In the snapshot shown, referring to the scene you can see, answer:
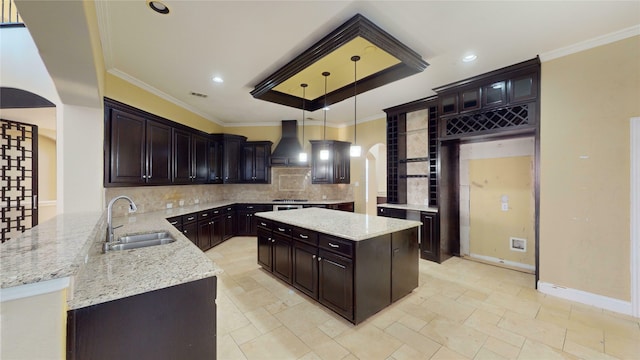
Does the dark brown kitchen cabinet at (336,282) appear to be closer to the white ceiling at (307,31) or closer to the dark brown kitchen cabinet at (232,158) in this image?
the white ceiling at (307,31)

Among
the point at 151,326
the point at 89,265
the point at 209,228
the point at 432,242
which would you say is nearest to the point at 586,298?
the point at 432,242

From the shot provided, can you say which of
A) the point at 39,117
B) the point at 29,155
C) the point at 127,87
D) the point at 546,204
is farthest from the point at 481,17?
the point at 29,155

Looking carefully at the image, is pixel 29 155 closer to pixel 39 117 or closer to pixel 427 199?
pixel 39 117

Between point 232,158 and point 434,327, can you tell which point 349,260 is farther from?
point 232,158

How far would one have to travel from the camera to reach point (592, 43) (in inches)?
105

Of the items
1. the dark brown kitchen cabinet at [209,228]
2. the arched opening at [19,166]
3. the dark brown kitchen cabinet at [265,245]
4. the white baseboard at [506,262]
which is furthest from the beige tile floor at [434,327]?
the arched opening at [19,166]

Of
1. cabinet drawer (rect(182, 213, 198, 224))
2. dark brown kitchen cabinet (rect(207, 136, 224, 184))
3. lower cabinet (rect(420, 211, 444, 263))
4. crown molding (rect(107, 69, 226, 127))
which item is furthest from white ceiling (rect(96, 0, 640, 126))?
lower cabinet (rect(420, 211, 444, 263))

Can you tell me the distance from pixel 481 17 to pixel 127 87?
15.2 ft

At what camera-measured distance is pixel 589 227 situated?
2.72 meters

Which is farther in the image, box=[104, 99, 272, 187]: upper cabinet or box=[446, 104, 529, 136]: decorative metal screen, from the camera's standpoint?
box=[446, 104, 529, 136]: decorative metal screen

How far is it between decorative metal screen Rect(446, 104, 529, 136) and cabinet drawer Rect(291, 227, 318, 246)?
2.97m

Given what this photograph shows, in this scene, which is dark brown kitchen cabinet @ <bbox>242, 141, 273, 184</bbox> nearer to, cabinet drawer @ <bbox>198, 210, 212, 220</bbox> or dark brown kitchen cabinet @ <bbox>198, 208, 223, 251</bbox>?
dark brown kitchen cabinet @ <bbox>198, 208, 223, 251</bbox>

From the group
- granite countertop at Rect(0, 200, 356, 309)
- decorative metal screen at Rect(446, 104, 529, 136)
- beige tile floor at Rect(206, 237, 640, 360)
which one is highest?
decorative metal screen at Rect(446, 104, 529, 136)

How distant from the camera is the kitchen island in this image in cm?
235
